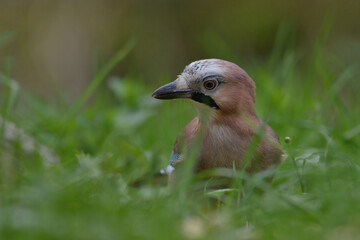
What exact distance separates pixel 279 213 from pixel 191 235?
404 mm

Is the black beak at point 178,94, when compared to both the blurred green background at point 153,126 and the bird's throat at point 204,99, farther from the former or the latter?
the blurred green background at point 153,126

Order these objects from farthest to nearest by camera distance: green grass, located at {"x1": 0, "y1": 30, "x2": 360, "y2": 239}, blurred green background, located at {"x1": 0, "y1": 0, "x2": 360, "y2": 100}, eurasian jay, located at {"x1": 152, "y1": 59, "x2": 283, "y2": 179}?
blurred green background, located at {"x1": 0, "y1": 0, "x2": 360, "y2": 100} → eurasian jay, located at {"x1": 152, "y1": 59, "x2": 283, "y2": 179} → green grass, located at {"x1": 0, "y1": 30, "x2": 360, "y2": 239}

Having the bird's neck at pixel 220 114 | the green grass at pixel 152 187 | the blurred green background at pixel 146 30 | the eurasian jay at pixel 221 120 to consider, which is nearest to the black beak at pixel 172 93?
the eurasian jay at pixel 221 120

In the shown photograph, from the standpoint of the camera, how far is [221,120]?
3.13 metres

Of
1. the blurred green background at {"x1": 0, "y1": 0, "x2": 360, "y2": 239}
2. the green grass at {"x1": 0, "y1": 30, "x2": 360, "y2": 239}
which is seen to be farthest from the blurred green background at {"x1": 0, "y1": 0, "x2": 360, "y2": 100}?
the green grass at {"x1": 0, "y1": 30, "x2": 360, "y2": 239}

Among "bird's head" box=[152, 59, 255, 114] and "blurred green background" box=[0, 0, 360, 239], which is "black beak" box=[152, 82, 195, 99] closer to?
"bird's head" box=[152, 59, 255, 114]

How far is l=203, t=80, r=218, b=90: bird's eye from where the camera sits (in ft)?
10.4

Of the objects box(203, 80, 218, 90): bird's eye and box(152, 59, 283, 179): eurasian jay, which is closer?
box(152, 59, 283, 179): eurasian jay

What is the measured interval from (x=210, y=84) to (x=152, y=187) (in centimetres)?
86

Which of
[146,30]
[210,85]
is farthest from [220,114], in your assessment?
[146,30]

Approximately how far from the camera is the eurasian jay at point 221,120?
2.97m

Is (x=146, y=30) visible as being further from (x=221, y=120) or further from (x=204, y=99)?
(x=221, y=120)

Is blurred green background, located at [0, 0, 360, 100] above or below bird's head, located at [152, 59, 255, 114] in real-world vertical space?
above

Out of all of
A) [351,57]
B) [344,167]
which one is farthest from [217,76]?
[351,57]
